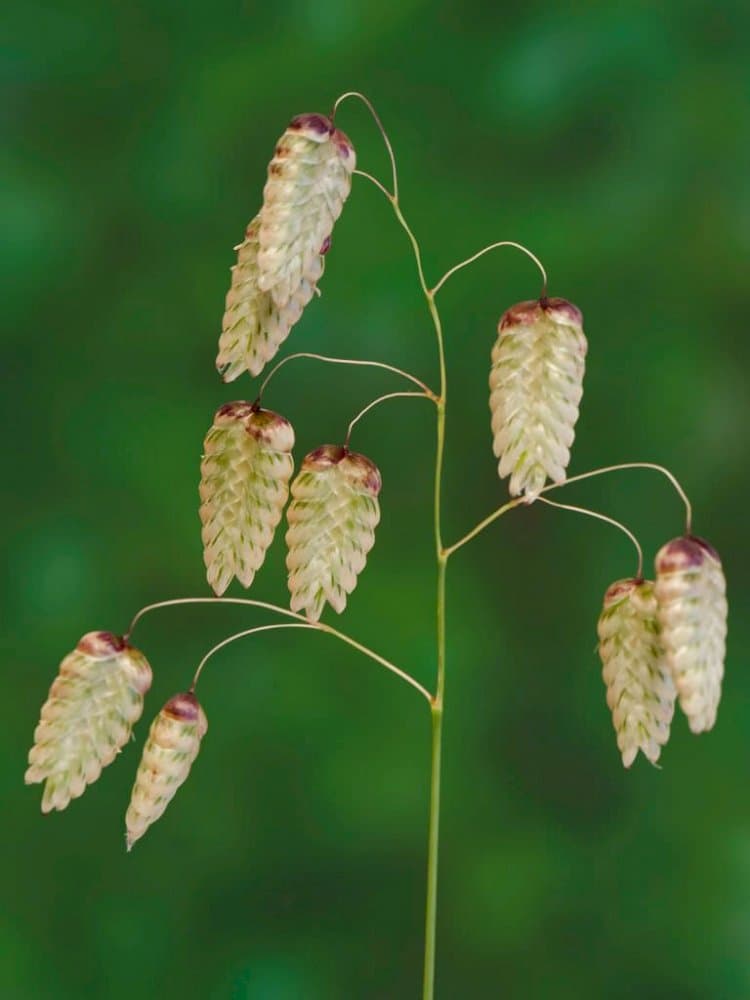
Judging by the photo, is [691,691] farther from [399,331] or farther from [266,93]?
[266,93]

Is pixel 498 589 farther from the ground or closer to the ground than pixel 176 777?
farther from the ground

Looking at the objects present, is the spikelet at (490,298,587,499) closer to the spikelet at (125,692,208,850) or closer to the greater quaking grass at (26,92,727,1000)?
A: the greater quaking grass at (26,92,727,1000)

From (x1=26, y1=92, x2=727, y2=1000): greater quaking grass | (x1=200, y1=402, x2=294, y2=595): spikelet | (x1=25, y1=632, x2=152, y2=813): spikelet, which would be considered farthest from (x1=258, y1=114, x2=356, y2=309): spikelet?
(x1=25, y1=632, x2=152, y2=813): spikelet

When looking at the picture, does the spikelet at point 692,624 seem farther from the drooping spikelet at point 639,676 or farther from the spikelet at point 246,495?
the spikelet at point 246,495

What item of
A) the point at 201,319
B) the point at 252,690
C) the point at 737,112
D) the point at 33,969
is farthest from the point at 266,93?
the point at 33,969

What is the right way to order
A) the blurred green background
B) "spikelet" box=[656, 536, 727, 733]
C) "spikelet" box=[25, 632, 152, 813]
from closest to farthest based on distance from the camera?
"spikelet" box=[656, 536, 727, 733], "spikelet" box=[25, 632, 152, 813], the blurred green background

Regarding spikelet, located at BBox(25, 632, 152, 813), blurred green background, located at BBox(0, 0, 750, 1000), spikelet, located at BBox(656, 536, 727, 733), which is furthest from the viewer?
blurred green background, located at BBox(0, 0, 750, 1000)
